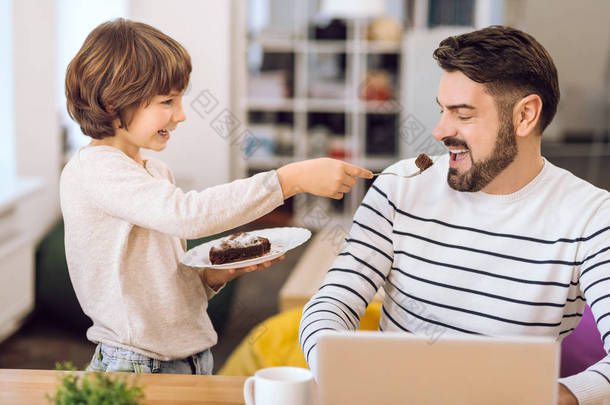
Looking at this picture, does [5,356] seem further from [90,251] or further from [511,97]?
[511,97]

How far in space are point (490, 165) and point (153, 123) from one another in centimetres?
65

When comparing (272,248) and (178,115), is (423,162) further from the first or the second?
(178,115)

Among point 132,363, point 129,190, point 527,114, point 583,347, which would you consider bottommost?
point 583,347

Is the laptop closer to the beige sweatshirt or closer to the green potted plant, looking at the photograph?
the green potted plant

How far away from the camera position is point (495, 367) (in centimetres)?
84

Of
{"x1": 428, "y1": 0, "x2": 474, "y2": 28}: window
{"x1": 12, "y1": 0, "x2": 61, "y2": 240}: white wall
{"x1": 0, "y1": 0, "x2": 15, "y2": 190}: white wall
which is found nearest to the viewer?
{"x1": 0, "y1": 0, "x2": 15, "y2": 190}: white wall

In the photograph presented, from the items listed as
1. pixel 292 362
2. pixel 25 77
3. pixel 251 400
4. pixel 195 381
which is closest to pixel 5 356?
pixel 25 77

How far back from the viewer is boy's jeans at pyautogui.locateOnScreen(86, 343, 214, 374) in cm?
121

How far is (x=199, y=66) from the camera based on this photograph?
5.06 meters

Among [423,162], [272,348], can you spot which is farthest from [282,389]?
[272,348]

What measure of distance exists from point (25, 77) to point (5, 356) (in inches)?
53.1

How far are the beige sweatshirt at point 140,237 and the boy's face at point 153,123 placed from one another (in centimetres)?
6

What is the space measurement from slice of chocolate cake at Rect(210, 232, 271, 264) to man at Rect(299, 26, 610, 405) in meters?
0.15

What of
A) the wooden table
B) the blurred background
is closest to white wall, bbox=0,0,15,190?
the blurred background
